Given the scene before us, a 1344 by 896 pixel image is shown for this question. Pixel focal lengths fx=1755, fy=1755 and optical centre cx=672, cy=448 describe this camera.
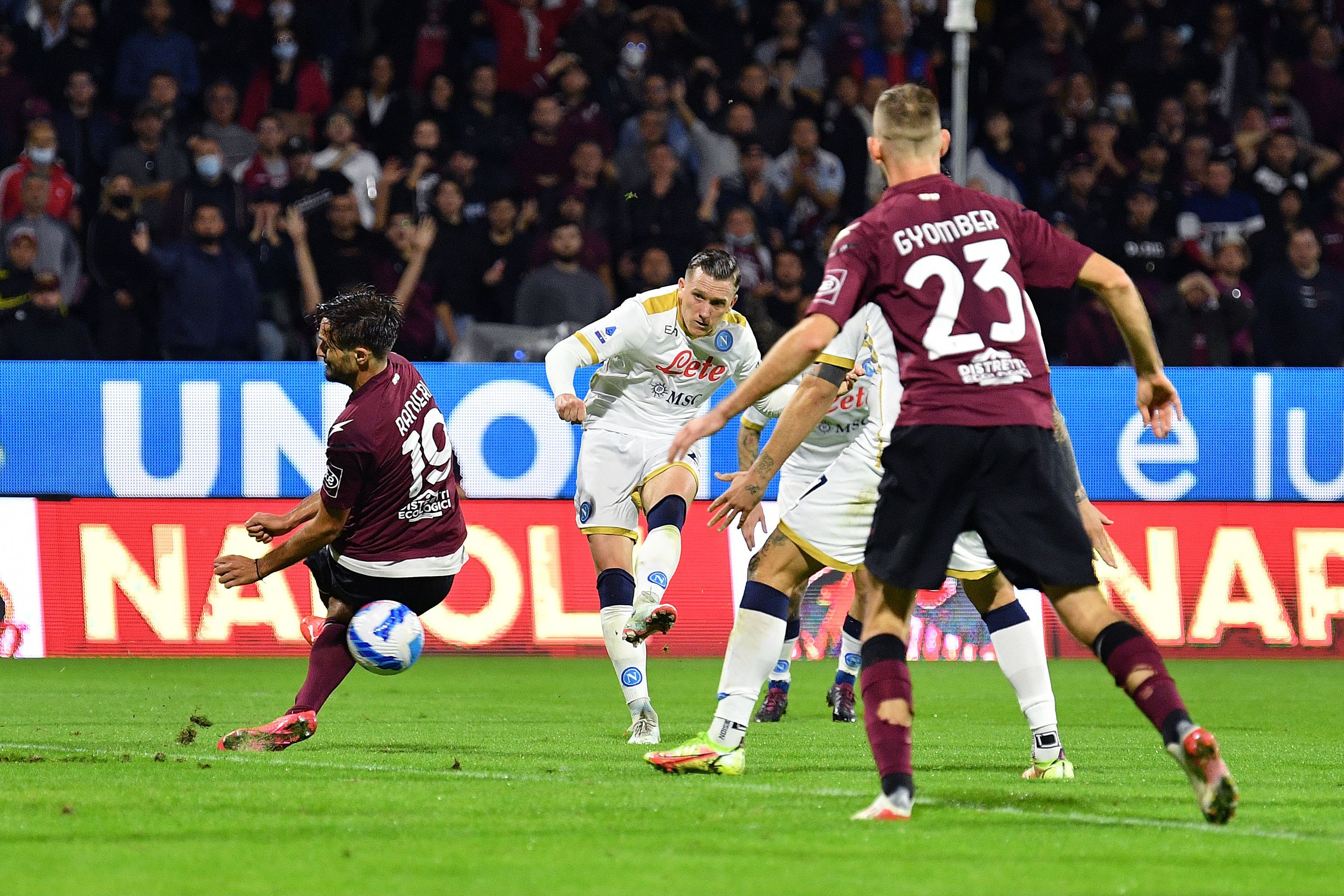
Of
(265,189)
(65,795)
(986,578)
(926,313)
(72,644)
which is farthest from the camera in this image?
(265,189)

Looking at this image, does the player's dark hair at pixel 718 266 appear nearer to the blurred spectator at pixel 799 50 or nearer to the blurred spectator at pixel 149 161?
the blurred spectator at pixel 149 161

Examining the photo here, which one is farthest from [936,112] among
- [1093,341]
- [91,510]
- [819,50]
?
[819,50]

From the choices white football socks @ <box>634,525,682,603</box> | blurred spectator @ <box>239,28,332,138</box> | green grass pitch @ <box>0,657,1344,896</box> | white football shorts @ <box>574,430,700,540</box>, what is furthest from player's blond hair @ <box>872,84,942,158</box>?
blurred spectator @ <box>239,28,332,138</box>

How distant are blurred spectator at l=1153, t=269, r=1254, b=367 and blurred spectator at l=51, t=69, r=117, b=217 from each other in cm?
994

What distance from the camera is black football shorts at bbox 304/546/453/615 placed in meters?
7.62

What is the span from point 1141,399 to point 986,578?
1.78m

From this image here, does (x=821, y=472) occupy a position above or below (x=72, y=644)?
above

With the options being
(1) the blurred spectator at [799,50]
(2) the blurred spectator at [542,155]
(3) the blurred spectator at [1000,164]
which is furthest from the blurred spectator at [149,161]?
(3) the blurred spectator at [1000,164]

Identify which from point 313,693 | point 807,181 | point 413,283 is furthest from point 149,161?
point 313,693

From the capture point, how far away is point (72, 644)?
12.8 m

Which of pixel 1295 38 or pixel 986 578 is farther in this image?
pixel 1295 38

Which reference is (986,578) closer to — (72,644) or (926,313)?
(926,313)

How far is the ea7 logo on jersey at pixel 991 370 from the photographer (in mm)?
5395

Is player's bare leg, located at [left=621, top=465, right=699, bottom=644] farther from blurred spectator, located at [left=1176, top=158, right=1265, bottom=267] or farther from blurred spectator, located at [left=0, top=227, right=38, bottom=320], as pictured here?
blurred spectator, located at [left=1176, top=158, right=1265, bottom=267]
